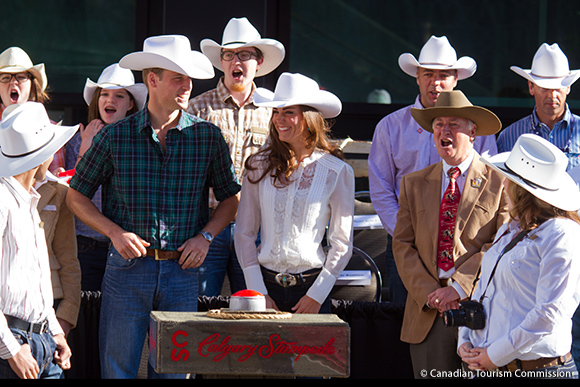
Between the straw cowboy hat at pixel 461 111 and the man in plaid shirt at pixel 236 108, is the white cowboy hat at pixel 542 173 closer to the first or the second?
the straw cowboy hat at pixel 461 111

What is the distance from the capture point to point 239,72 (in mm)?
5258

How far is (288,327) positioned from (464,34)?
206 inches

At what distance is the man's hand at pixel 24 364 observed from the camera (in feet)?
10.5

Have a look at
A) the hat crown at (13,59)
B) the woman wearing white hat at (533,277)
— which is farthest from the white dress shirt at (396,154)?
the hat crown at (13,59)

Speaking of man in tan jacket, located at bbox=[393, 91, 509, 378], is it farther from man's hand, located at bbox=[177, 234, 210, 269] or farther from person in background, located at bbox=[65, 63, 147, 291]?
person in background, located at bbox=[65, 63, 147, 291]

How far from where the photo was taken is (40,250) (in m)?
3.48

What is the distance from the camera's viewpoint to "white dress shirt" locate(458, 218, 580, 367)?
3.44 m

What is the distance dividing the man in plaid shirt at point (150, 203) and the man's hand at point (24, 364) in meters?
0.84

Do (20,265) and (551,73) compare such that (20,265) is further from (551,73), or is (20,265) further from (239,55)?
(551,73)

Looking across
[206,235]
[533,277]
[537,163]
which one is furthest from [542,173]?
[206,235]

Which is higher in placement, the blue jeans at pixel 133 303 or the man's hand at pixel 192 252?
the man's hand at pixel 192 252

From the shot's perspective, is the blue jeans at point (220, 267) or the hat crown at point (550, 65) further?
the hat crown at point (550, 65)

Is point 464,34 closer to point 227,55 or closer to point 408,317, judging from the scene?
point 227,55

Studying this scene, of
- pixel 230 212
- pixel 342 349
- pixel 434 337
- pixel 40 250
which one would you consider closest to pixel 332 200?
pixel 230 212
